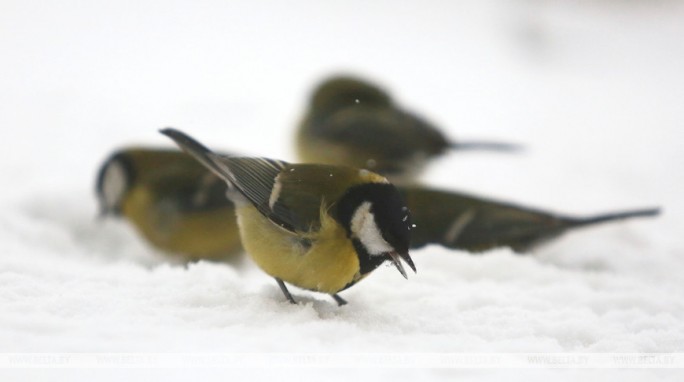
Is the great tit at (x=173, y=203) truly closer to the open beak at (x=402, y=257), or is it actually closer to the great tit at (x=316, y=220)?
the great tit at (x=316, y=220)

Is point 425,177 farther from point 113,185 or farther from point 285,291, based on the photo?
point 285,291

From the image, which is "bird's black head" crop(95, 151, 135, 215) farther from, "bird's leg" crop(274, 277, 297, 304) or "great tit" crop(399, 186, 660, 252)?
"bird's leg" crop(274, 277, 297, 304)

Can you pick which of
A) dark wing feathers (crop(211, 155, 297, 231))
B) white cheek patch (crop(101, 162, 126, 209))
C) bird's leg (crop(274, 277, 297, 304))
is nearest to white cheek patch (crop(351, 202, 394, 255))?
dark wing feathers (crop(211, 155, 297, 231))

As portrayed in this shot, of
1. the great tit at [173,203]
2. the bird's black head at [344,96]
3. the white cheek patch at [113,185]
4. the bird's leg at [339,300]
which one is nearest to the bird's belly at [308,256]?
the bird's leg at [339,300]

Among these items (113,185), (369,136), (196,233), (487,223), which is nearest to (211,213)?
(196,233)

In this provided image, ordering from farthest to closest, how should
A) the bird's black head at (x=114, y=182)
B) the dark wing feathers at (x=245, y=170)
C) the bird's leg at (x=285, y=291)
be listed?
the bird's black head at (x=114, y=182) → the dark wing feathers at (x=245, y=170) → the bird's leg at (x=285, y=291)
